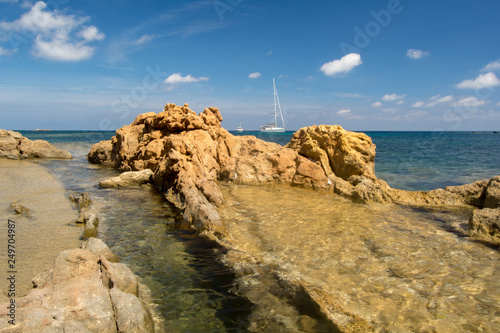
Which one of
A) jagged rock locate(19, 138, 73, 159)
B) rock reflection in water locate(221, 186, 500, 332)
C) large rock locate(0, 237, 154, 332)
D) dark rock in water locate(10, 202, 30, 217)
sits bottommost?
rock reflection in water locate(221, 186, 500, 332)

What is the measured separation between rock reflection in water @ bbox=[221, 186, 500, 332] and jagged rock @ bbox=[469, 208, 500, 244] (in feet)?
1.17

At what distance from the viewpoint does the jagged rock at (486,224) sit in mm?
6004

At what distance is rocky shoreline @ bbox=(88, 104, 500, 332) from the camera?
15.4 ft

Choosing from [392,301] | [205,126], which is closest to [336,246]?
[392,301]

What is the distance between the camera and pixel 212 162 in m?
12.5

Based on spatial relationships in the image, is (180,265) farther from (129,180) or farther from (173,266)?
(129,180)

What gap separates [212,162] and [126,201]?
407 cm

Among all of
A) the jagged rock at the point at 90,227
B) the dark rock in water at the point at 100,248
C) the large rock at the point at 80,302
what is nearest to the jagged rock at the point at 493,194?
the large rock at the point at 80,302

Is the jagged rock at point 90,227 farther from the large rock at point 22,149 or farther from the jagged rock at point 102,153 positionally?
the large rock at point 22,149

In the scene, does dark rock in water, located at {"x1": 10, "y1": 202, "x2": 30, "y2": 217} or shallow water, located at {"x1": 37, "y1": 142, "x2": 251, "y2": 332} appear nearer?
shallow water, located at {"x1": 37, "y1": 142, "x2": 251, "y2": 332}

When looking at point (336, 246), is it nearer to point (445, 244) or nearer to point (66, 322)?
point (445, 244)

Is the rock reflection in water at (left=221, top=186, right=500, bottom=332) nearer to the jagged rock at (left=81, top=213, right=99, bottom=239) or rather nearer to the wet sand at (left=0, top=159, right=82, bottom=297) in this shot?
the jagged rock at (left=81, top=213, right=99, bottom=239)

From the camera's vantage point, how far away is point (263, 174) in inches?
463

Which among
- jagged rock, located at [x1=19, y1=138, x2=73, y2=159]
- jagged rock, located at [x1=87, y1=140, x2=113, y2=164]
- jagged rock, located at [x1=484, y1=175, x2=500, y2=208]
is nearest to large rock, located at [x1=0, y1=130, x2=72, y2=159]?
jagged rock, located at [x1=19, y1=138, x2=73, y2=159]
